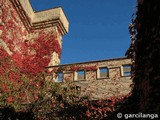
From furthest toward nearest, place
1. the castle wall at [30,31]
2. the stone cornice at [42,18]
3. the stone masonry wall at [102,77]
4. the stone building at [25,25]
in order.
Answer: the stone cornice at [42,18] → the castle wall at [30,31] → the stone building at [25,25] → the stone masonry wall at [102,77]

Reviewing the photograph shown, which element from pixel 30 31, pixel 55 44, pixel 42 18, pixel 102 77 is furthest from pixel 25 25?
pixel 102 77

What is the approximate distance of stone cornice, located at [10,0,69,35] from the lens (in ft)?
58.7

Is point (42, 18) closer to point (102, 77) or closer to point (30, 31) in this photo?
point (30, 31)

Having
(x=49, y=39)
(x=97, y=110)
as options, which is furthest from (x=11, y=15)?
(x=97, y=110)

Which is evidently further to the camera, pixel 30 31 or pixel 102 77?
pixel 30 31

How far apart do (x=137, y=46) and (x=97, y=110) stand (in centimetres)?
726

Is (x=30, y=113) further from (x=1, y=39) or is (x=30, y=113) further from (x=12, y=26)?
(x=12, y=26)

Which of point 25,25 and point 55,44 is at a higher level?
point 25,25

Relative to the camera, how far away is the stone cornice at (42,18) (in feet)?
58.7

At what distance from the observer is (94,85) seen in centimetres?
1355

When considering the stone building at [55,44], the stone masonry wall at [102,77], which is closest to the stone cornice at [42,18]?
the stone building at [55,44]

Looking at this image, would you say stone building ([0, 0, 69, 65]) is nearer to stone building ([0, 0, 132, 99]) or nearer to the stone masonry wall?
stone building ([0, 0, 132, 99])

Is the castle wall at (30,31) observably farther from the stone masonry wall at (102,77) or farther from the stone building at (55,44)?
the stone masonry wall at (102,77)

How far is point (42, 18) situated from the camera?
749 inches
